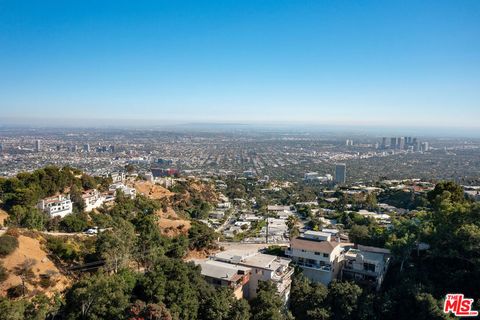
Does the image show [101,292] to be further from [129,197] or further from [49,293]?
[129,197]

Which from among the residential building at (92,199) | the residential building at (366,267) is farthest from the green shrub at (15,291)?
the residential building at (366,267)

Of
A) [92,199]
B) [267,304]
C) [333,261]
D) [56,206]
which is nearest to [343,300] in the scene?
[333,261]

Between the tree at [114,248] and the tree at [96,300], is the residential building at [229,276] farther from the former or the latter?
the tree at [96,300]

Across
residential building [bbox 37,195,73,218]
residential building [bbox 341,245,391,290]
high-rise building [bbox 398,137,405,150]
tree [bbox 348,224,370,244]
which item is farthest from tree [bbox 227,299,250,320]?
high-rise building [bbox 398,137,405,150]

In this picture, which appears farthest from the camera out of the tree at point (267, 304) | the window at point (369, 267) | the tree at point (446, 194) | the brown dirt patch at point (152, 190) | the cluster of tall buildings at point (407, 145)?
the cluster of tall buildings at point (407, 145)

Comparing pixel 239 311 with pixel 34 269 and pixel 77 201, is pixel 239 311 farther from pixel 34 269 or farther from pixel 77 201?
pixel 77 201

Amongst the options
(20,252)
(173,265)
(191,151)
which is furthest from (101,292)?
(191,151)
